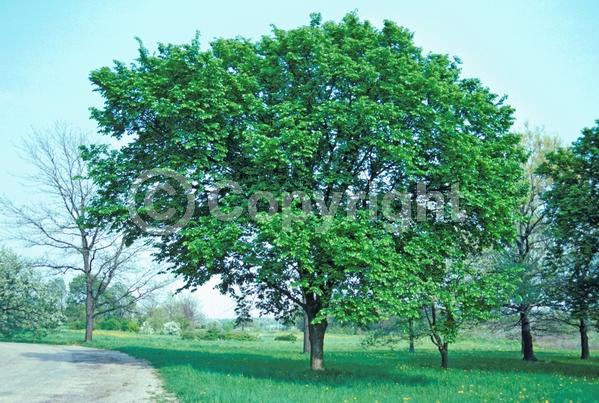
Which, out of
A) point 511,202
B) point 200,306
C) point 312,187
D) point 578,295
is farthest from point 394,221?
point 200,306

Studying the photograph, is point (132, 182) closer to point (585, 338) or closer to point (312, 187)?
point (312, 187)

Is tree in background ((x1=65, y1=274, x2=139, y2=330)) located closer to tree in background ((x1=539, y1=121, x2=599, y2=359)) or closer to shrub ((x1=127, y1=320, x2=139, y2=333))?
shrub ((x1=127, y1=320, x2=139, y2=333))

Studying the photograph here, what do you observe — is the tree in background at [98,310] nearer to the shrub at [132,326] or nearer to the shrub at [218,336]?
the shrub at [132,326]

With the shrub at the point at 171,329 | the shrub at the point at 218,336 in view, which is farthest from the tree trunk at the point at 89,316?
the shrub at the point at 171,329

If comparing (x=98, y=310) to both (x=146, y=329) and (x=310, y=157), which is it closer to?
(x=146, y=329)

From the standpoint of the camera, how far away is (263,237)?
15.4 meters

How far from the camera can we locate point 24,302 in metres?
40.4

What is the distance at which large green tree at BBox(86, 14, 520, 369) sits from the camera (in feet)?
50.7

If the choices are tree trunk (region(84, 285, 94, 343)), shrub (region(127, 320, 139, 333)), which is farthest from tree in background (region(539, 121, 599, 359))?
shrub (region(127, 320, 139, 333))

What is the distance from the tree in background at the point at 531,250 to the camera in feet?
94.7

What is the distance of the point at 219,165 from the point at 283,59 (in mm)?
4555
